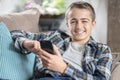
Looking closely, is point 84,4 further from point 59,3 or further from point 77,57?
point 59,3

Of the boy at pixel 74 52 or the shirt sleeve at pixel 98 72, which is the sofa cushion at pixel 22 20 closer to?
the boy at pixel 74 52

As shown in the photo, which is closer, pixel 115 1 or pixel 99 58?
pixel 99 58

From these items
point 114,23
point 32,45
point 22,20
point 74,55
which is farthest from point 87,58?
point 114,23

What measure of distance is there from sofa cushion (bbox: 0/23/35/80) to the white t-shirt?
241mm

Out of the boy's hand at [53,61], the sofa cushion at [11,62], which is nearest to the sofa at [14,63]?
the sofa cushion at [11,62]

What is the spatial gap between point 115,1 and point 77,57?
995 mm

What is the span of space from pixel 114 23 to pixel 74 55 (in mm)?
924

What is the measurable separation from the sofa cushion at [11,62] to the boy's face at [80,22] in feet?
1.11

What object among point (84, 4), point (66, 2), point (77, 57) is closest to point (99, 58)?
point (77, 57)

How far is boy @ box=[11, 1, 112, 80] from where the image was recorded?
1.39m

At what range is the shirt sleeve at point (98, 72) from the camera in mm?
1400

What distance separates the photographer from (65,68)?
1398 mm

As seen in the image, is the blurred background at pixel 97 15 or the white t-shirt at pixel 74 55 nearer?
the white t-shirt at pixel 74 55

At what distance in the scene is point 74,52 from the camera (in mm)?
1591
